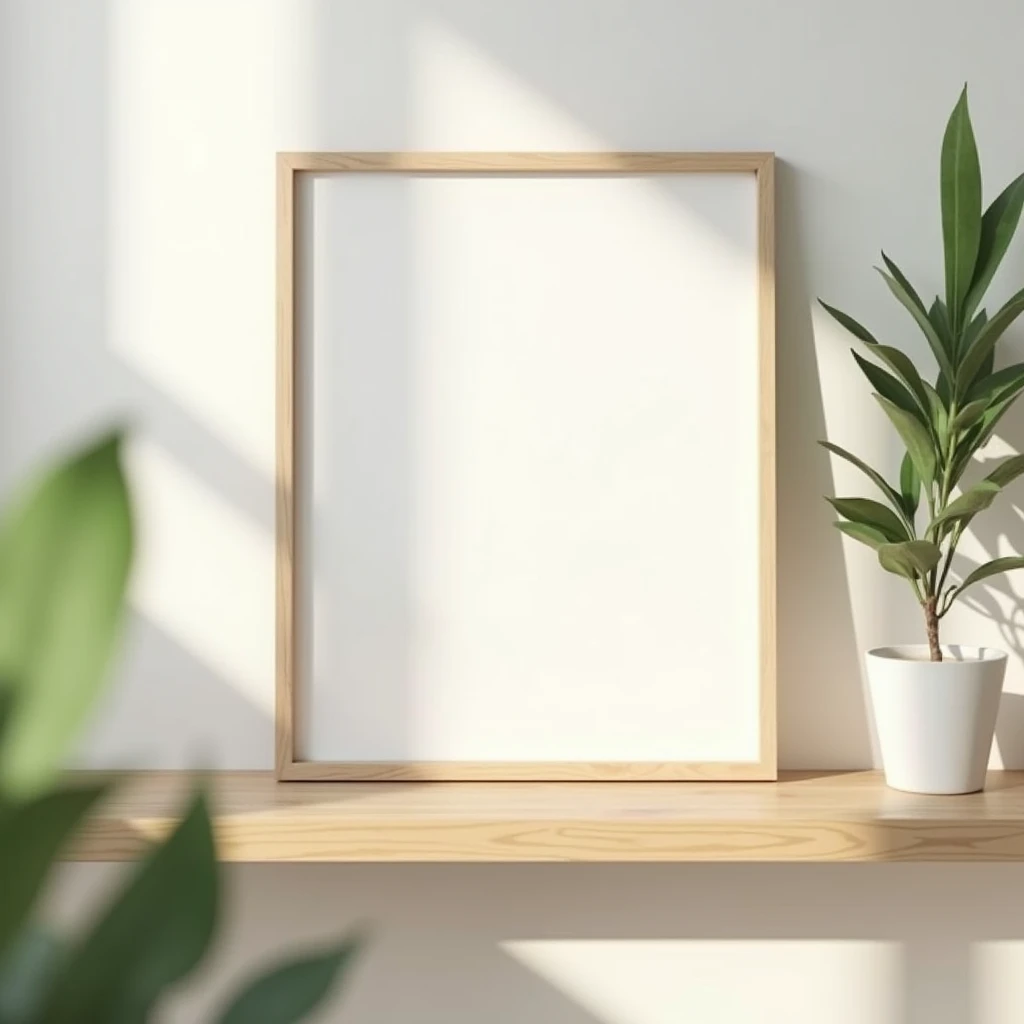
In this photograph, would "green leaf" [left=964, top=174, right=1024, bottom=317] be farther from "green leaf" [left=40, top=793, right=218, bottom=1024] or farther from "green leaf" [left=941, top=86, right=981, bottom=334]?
"green leaf" [left=40, top=793, right=218, bottom=1024]

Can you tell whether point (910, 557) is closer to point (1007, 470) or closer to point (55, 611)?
point (1007, 470)

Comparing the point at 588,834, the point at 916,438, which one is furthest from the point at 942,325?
the point at 588,834

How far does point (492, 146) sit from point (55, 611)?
51.6 inches

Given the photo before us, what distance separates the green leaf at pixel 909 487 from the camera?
1345mm

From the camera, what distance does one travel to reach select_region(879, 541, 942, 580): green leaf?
1250mm

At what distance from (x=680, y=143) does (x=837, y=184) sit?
0.18 meters

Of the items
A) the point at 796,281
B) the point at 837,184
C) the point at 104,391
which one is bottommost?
the point at 104,391

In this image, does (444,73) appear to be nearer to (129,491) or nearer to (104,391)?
(104,391)

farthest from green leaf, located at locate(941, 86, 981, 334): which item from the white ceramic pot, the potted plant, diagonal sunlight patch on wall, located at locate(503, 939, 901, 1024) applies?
diagonal sunlight patch on wall, located at locate(503, 939, 901, 1024)

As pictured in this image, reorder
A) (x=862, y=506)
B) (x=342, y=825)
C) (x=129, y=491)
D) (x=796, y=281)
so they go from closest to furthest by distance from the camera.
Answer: (x=129, y=491) → (x=342, y=825) → (x=862, y=506) → (x=796, y=281)

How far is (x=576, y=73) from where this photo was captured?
1378mm

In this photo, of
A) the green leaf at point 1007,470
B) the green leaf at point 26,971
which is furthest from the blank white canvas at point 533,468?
the green leaf at point 26,971

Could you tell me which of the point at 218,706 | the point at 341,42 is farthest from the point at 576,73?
the point at 218,706

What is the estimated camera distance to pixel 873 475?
130 cm
